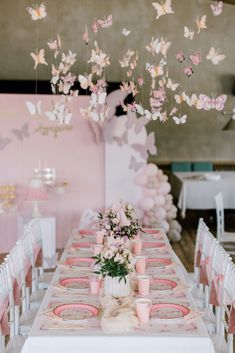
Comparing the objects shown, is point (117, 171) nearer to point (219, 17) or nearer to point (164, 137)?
point (164, 137)

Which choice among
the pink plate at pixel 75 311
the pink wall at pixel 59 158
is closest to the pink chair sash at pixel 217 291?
the pink plate at pixel 75 311

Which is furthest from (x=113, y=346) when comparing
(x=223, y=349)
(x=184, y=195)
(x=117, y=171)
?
(x=184, y=195)

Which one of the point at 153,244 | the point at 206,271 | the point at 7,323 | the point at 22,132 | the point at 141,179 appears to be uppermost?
the point at 22,132

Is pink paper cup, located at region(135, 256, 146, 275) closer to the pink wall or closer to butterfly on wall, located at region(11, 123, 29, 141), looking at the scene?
the pink wall

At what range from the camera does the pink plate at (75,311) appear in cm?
282

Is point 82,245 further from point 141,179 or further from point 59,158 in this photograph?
point 59,158

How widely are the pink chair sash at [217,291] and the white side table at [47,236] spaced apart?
3381 millimetres

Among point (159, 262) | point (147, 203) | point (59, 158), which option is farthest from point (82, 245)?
point (59, 158)

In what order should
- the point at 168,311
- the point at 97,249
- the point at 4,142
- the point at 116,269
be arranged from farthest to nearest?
the point at 4,142, the point at 97,249, the point at 116,269, the point at 168,311

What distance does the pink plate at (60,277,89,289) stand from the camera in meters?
3.35

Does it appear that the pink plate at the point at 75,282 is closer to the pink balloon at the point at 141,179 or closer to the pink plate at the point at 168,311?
the pink plate at the point at 168,311

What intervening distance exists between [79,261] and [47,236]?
2.81m

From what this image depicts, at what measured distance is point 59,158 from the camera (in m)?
7.38

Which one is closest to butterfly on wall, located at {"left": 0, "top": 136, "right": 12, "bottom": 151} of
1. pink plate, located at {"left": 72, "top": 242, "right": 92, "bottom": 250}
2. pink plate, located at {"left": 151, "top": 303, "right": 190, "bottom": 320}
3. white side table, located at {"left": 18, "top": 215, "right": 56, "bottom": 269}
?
white side table, located at {"left": 18, "top": 215, "right": 56, "bottom": 269}
